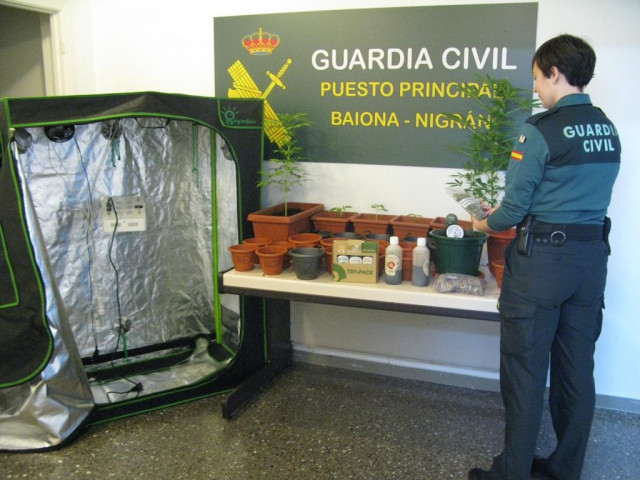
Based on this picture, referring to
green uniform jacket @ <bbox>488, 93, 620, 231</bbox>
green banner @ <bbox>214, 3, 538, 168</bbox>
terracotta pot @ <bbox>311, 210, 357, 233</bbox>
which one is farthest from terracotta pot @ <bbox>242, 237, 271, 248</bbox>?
green uniform jacket @ <bbox>488, 93, 620, 231</bbox>

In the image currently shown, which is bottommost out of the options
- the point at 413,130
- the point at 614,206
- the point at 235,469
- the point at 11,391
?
the point at 235,469

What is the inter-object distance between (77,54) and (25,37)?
419 mm

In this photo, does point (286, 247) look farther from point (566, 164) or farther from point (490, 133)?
point (566, 164)

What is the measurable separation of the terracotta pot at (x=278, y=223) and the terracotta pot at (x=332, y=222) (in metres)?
0.04

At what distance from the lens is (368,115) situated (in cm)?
264

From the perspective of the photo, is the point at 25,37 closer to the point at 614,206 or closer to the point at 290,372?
the point at 290,372

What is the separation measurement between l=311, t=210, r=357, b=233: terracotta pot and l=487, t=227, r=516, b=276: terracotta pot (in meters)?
0.64

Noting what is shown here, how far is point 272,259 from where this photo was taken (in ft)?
7.48

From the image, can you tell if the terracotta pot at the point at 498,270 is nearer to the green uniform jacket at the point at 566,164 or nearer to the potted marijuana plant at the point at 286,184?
the green uniform jacket at the point at 566,164

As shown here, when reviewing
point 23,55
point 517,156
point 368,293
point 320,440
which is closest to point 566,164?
point 517,156

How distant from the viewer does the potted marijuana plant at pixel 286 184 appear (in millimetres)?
2457

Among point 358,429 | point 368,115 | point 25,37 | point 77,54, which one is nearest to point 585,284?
point 358,429

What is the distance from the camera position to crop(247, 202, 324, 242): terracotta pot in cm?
244

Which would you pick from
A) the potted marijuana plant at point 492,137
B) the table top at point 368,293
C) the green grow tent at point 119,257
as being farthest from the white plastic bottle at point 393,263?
the green grow tent at point 119,257
